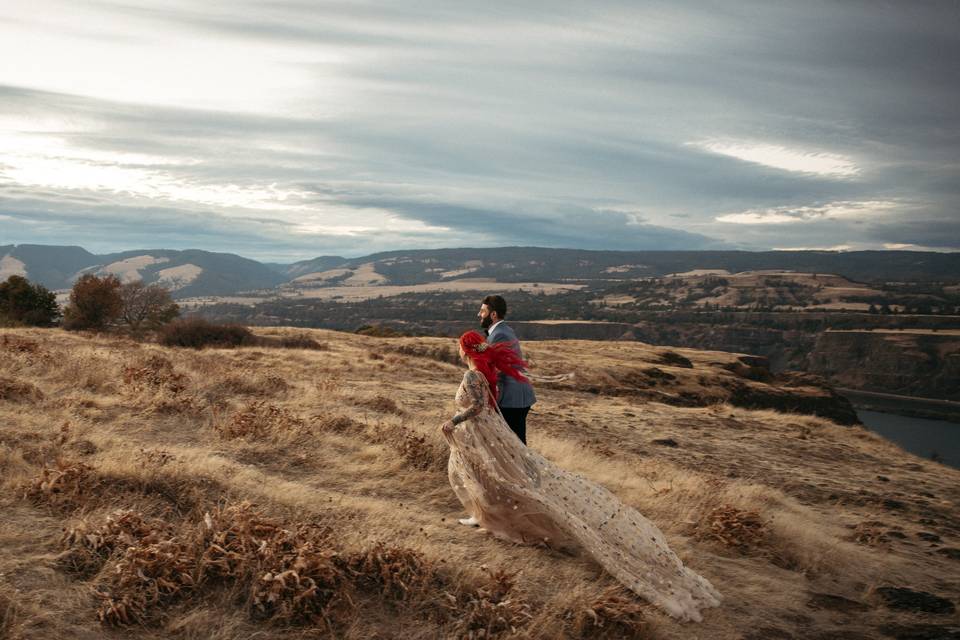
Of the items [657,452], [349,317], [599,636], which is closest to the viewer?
[599,636]

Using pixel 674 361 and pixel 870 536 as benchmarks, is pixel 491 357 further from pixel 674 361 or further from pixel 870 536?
pixel 674 361

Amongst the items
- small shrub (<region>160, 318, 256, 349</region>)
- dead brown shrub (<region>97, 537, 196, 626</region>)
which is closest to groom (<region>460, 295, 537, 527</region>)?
dead brown shrub (<region>97, 537, 196, 626</region>)

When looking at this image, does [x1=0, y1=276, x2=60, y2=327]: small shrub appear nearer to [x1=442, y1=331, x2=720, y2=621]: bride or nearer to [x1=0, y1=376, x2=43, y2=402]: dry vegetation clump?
[x1=0, y1=376, x2=43, y2=402]: dry vegetation clump

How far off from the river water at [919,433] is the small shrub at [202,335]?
56.2m

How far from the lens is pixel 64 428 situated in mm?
8070

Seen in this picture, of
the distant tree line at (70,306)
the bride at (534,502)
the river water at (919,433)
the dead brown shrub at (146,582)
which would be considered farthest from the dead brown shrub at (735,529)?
the river water at (919,433)

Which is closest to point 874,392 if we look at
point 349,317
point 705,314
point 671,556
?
point 705,314

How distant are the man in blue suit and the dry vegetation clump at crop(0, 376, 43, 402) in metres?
8.16

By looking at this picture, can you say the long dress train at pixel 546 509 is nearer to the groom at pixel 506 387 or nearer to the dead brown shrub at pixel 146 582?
the groom at pixel 506 387

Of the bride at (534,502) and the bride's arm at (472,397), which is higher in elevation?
the bride's arm at (472,397)

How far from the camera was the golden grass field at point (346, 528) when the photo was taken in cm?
484

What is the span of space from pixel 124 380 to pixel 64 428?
14.2ft

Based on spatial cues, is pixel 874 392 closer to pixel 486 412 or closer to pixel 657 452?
pixel 657 452

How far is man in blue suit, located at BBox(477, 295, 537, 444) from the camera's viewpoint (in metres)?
7.20
